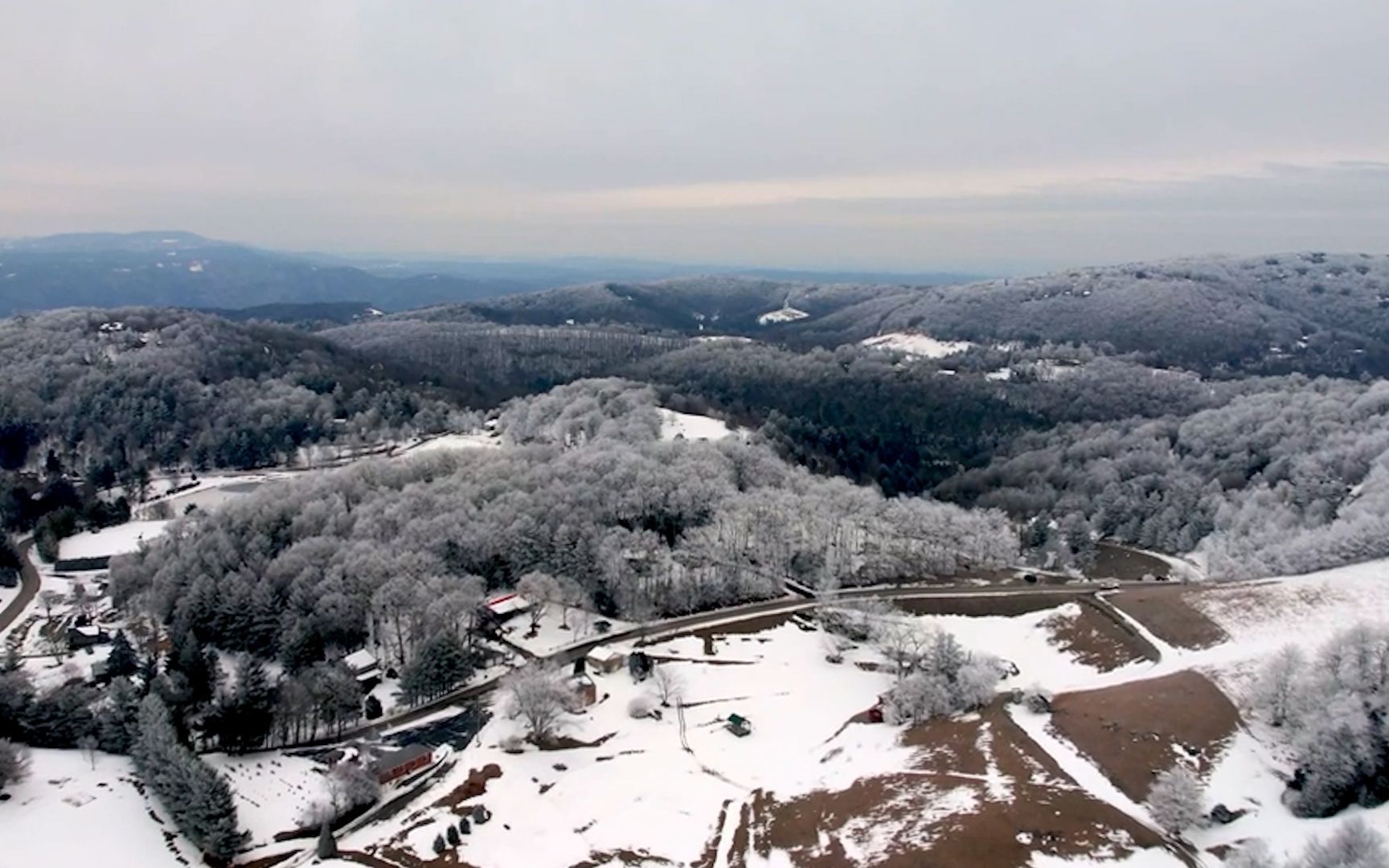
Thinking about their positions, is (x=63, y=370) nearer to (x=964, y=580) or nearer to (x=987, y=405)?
(x=964, y=580)

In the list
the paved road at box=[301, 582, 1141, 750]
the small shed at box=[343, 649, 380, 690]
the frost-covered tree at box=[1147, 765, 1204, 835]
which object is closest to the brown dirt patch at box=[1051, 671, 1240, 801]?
the frost-covered tree at box=[1147, 765, 1204, 835]

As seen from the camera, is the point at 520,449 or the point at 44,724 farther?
the point at 520,449

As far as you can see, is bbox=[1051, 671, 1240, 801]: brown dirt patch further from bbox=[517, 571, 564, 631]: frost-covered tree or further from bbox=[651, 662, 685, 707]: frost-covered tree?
bbox=[517, 571, 564, 631]: frost-covered tree

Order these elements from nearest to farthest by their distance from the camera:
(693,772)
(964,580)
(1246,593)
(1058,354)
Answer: (693,772), (1246,593), (964,580), (1058,354)

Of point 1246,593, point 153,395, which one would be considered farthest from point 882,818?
point 153,395

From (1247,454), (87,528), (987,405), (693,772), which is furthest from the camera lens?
(987,405)

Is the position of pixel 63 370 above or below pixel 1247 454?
above

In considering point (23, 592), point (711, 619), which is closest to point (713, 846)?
point (711, 619)

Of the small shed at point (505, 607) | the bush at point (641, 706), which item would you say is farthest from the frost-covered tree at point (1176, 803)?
the small shed at point (505, 607)
